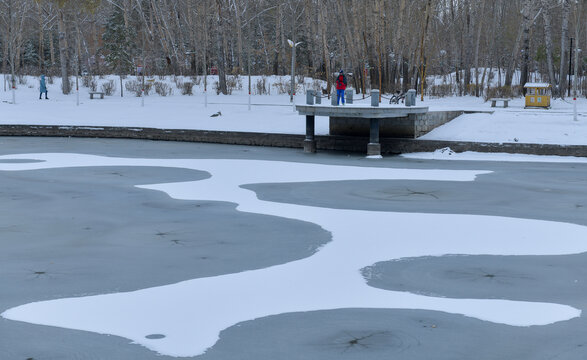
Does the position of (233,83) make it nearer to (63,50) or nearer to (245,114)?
(63,50)

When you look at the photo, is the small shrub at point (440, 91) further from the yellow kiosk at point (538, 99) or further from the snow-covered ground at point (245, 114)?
the yellow kiosk at point (538, 99)

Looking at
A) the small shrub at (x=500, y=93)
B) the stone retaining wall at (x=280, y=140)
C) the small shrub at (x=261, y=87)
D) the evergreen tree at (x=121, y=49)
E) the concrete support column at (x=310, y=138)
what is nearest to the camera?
the stone retaining wall at (x=280, y=140)

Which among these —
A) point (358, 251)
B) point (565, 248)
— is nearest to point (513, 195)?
point (565, 248)

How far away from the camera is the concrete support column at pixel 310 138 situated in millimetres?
22703

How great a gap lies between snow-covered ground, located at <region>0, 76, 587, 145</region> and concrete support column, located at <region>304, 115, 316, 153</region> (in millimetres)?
1827

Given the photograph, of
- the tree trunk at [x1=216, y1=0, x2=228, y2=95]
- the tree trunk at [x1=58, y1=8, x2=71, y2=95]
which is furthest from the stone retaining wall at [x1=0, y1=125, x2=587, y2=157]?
the tree trunk at [x1=216, y1=0, x2=228, y2=95]

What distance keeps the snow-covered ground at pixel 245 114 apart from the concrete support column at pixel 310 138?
71.9 inches

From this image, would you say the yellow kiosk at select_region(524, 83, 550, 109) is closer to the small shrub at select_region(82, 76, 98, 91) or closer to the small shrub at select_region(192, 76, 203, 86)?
the small shrub at select_region(192, 76, 203, 86)

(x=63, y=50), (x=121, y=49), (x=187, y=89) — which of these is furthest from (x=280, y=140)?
(x=121, y=49)

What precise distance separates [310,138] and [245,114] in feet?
18.7

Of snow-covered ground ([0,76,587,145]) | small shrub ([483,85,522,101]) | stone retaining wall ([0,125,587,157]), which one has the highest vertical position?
small shrub ([483,85,522,101])

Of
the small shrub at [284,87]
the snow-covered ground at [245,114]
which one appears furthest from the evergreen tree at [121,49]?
the small shrub at [284,87]

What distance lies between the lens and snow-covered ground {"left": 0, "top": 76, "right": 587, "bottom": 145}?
2220cm

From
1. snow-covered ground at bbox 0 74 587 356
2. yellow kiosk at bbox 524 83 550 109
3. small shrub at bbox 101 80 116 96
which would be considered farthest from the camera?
small shrub at bbox 101 80 116 96
